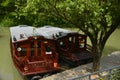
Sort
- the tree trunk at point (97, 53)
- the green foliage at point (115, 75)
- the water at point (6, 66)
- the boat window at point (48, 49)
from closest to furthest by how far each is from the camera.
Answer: the green foliage at point (115, 75) → the tree trunk at point (97, 53) → the boat window at point (48, 49) → the water at point (6, 66)

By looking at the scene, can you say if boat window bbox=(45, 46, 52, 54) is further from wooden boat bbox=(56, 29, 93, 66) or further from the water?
the water

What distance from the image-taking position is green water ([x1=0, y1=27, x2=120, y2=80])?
1510cm

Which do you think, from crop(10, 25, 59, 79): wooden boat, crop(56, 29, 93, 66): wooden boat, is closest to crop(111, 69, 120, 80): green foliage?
crop(10, 25, 59, 79): wooden boat

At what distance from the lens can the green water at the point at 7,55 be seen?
49.5ft

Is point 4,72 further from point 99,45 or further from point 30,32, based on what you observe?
point 99,45

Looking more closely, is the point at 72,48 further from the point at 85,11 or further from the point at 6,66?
the point at 85,11

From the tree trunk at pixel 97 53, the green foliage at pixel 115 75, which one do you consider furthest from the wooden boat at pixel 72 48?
the green foliage at pixel 115 75

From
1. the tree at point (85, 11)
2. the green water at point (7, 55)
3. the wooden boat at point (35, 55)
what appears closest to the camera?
the tree at point (85, 11)

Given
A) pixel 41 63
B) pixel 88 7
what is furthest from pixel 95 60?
pixel 88 7

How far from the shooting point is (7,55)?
18625 mm

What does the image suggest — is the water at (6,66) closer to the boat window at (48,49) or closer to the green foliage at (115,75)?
the boat window at (48,49)

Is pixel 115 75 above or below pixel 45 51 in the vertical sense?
above

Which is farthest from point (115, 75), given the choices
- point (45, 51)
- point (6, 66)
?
point (6, 66)

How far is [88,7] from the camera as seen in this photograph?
9.58m
